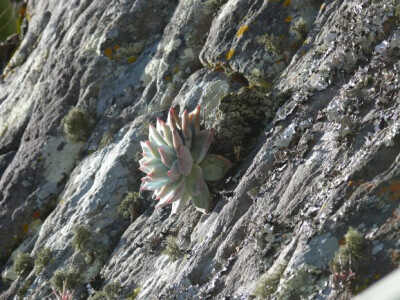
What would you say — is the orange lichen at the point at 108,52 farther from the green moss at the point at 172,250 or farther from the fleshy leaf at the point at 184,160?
the green moss at the point at 172,250

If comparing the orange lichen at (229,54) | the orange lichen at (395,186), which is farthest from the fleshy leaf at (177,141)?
the orange lichen at (395,186)

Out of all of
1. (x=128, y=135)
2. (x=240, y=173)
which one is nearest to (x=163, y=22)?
(x=128, y=135)

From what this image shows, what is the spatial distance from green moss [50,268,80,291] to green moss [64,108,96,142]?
189cm

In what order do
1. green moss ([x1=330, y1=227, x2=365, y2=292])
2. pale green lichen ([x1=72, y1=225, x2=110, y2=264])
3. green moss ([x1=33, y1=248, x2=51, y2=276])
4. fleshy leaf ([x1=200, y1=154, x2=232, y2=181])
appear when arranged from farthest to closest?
1. green moss ([x1=33, y1=248, x2=51, y2=276])
2. pale green lichen ([x1=72, y1=225, x2=110, y2=264])
3. fleshy leaf ([x1=200, y1=154, x2=232, y2=181])
4. green moss ([x1=330, y1=227, x2=365, y2=292])

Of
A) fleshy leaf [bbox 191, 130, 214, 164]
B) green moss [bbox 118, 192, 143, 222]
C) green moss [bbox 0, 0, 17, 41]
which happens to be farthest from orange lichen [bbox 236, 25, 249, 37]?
green moss [bbox 0, 0, 17, 41]

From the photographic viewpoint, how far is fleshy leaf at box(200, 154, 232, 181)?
17.7 ft

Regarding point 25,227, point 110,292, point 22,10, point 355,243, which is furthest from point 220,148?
point 22,10

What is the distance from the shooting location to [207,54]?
648cm

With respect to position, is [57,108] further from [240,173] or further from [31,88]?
[240,173]

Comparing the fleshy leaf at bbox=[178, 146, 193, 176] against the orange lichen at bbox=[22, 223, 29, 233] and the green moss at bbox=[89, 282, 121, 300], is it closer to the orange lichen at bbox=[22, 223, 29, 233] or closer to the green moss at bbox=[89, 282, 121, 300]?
the green moss at bbox=[89, 282, 121, 300]

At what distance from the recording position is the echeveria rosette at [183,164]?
5297 millimetres

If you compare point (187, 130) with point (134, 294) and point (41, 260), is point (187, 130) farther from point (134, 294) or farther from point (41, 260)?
point (41, 260)

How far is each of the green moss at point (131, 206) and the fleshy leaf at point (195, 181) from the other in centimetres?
101

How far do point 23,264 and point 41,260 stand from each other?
0.34 metres
